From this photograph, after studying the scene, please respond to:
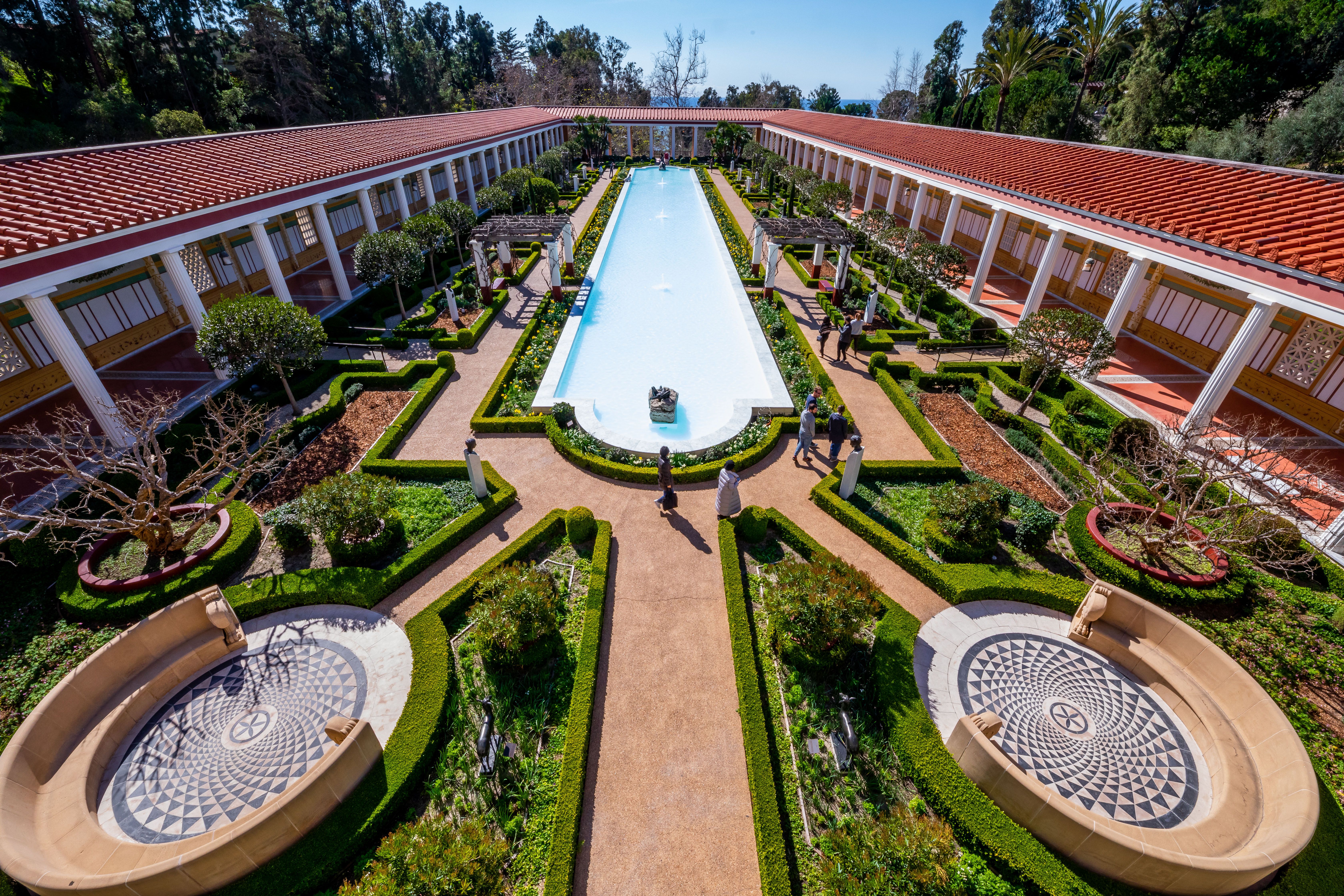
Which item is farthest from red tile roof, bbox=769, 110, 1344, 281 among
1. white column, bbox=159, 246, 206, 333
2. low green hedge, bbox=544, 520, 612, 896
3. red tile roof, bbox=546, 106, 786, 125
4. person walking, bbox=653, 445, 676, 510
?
red tile roof, bbox=546, 106, 786, 125

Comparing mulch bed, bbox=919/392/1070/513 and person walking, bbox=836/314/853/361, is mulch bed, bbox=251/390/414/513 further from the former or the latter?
mulch bed, bbox=919/392/1070/513

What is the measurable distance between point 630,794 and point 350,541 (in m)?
8.17

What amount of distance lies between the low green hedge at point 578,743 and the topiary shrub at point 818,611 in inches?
134

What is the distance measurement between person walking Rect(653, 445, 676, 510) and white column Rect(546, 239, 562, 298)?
16.0m

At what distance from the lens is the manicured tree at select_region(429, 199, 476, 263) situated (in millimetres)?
30125

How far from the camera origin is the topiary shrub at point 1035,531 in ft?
41.3

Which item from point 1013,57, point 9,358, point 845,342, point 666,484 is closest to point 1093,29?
point 1013,57

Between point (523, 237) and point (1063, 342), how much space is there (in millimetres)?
22150

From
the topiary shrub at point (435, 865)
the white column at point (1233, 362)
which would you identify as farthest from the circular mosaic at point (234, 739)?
the white column at point (1233, 362)

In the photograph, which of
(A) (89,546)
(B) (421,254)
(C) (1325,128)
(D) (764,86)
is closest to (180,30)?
(B) (421,254)

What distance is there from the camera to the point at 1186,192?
18.2 m

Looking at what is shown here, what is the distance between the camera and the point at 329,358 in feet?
70.9

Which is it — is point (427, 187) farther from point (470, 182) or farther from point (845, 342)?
point (845, 342)

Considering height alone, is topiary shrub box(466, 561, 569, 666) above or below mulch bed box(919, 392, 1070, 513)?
above
